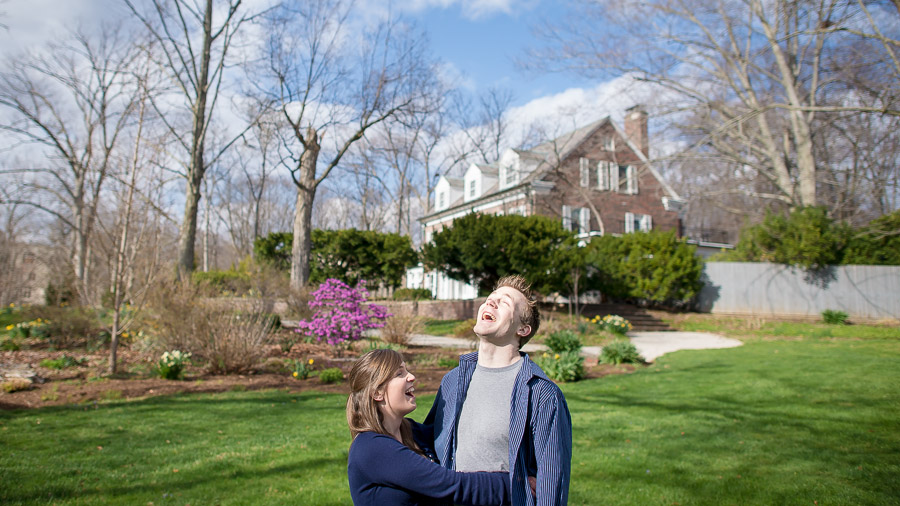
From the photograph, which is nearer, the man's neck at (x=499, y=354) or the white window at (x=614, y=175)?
the man's neck at (x=499, y=354)

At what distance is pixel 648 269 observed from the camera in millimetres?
19891

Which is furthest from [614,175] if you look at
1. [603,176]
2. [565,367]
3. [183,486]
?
[183,486]

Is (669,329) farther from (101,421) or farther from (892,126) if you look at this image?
(101,421)

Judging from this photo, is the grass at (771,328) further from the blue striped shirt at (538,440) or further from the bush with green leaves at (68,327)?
the bush with green leaves at (68,327)

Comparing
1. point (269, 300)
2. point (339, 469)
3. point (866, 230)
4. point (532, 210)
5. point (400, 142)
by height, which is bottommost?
Result: point (339, 469)

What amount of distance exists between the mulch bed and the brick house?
1395 cm

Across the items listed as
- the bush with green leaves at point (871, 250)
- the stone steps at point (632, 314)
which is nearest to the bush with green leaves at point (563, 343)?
the stone steps at point (632, 314)

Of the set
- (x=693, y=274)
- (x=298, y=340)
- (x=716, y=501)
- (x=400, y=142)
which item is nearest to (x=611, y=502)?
(x=716, y=501)

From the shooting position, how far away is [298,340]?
11.8 m

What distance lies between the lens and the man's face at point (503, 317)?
75.3 inches

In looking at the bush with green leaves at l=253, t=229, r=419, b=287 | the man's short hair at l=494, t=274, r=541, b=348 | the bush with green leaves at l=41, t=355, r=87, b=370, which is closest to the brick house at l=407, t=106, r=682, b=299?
the bush with green leaves at l=253, t=229, r=419, b=287

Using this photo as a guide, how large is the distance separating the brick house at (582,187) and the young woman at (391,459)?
866 inches

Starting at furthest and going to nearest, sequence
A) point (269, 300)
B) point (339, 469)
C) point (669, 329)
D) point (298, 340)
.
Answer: point (669, 329)
point (269, 300)
point (298, 340)
point (339, 469)

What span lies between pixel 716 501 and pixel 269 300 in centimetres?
1107
